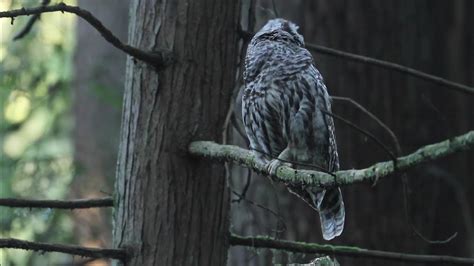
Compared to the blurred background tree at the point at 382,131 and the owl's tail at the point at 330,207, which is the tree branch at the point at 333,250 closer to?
the owl's tail at the point at 330,207

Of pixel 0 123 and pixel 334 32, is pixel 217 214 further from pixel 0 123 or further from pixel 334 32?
pixel 0 123

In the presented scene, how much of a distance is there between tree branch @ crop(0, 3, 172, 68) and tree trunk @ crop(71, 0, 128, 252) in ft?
18.5

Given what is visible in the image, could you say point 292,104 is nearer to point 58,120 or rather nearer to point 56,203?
point 56,203

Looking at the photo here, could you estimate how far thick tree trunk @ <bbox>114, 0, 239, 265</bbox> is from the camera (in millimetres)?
4141

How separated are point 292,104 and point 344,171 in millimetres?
1139

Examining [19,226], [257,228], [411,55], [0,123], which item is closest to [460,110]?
[411,55]

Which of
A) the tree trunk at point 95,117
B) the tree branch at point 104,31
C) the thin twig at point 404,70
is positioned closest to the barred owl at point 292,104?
the thin twig at point 404,70

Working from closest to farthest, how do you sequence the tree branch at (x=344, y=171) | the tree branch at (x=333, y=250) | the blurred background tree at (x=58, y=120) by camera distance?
the tree branch at (x=344, y=171), the tree branch at (x=333, y=250), the blurred background tree at (x=58, y=120)

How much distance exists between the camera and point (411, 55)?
24.6 feet

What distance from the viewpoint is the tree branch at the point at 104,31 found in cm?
356

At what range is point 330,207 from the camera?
166 inches

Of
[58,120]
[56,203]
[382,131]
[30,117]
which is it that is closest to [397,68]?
[56,203]

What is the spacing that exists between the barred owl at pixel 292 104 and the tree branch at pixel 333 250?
7 cm

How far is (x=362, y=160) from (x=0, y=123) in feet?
13.7
